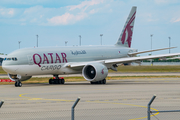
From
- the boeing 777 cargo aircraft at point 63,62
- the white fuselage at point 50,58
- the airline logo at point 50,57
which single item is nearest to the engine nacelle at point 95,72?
the boeing 777 cargo aircraft at point 63,62

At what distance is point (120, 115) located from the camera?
14.3 m

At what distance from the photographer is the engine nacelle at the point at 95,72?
1351 inches

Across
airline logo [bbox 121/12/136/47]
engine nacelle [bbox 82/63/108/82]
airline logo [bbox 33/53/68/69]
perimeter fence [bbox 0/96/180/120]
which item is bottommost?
perimeter fence [bbox 0/96/180/120]

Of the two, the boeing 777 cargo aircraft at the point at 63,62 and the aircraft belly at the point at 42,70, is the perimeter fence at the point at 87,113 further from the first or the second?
the boeing 777 cargo aircraft at the point at 63,62

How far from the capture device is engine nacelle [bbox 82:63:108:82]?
113ft

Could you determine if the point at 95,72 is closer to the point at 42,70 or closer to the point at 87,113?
the point at 42,70

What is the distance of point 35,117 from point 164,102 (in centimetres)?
813

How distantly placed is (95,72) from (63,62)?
392 centimetres

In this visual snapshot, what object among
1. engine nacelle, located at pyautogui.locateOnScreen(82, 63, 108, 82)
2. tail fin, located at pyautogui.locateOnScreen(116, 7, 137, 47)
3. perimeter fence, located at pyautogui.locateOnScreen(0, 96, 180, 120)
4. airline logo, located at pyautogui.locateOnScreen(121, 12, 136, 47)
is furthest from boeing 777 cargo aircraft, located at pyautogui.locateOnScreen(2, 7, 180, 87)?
perimeter fence, located at pyautogui.locateOnScreen(0, 96, 180, 120)

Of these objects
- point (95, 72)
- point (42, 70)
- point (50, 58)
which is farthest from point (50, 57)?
point (95, 72)

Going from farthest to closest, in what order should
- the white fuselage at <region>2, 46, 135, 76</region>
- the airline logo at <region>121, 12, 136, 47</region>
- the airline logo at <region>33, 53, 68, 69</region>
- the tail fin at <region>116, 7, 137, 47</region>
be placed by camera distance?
1. the airline logo at <region>121, 12, 136, 47</region>
2. the tail fin at <region>116, 7, 137, 47</region>
3. the airline logo at <region>33, 53, 68, 69</region>
4. the white fuselage at <region>2, 46, 135, 76</region>

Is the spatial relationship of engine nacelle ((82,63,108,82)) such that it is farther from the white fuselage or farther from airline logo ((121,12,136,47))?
airline logo ((121,12,136,47))

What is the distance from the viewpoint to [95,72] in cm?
3497

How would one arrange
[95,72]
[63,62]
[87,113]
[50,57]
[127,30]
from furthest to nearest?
[127,30]
[63,62]
[50,57]
[95,72]
[87,113]
